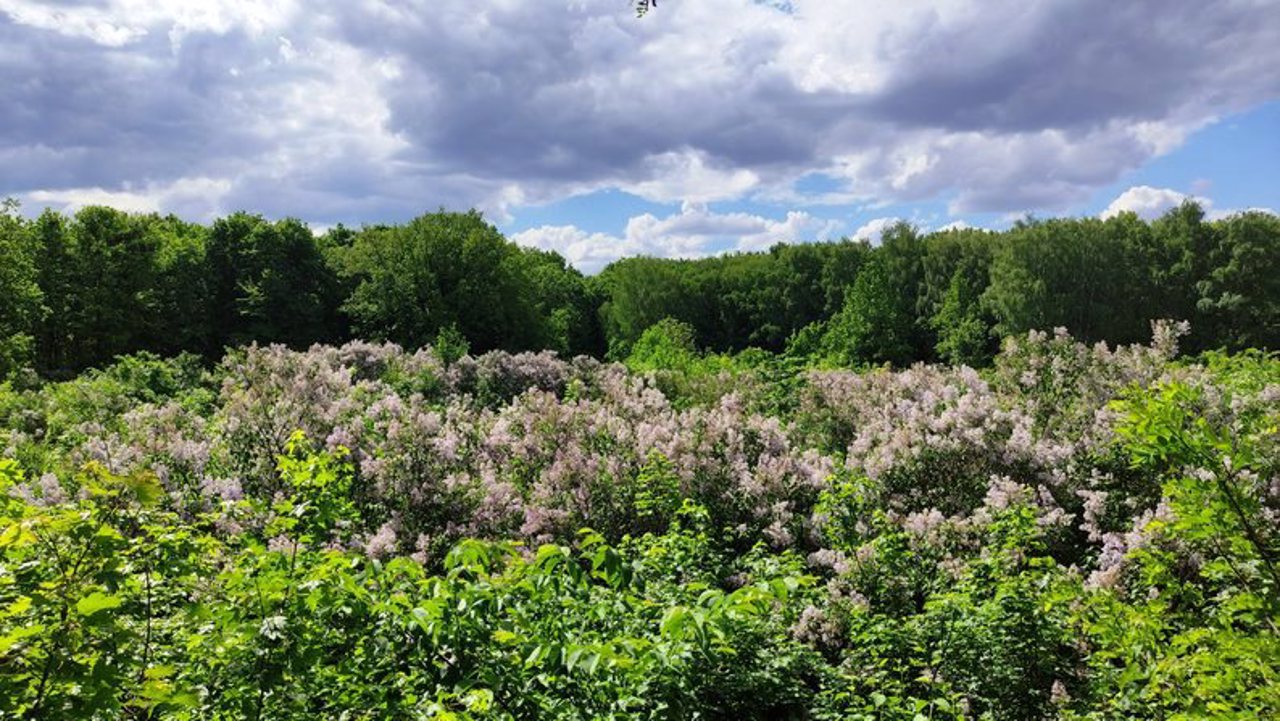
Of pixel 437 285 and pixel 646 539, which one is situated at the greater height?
pixel 437 285

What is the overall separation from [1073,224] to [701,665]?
4609 centimetres

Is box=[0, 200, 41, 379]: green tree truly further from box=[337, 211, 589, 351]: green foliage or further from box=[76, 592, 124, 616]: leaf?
box=[76, 592, 124, 616]: leaf

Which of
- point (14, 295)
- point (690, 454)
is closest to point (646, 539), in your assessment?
point (690, 454)

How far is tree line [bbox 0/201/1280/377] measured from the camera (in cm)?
3362

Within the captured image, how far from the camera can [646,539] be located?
273 inches

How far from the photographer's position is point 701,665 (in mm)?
4805

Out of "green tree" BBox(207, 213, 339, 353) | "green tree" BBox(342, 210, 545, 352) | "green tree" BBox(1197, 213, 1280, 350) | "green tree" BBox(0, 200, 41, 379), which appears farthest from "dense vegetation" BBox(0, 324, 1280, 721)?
"green tree" BBox(1197, 213, 1280, 350)

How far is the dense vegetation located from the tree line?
66.7 feet

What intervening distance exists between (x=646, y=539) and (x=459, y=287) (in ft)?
107

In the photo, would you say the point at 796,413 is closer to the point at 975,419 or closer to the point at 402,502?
the point at 975,419

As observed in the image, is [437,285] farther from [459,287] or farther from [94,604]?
[94,604]

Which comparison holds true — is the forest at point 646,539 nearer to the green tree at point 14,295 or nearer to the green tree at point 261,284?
the green tree at point 14,295

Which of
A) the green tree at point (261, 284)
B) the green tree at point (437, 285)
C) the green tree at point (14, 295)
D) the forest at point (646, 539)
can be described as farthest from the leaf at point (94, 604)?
the green tree at point (261, 284)

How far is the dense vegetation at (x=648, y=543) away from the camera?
9.77ft
